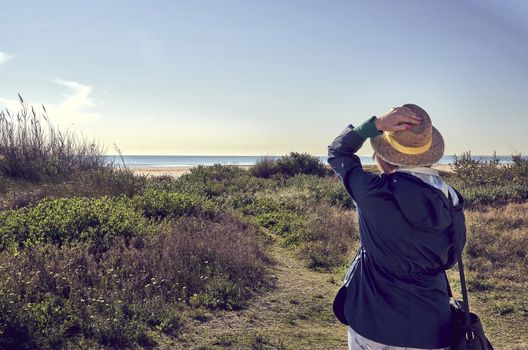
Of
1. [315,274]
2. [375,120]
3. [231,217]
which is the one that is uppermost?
[375,120]

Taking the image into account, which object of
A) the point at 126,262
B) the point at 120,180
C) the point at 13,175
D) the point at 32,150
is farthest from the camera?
the point at 32,150

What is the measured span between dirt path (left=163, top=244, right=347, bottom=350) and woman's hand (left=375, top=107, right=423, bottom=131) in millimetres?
3681

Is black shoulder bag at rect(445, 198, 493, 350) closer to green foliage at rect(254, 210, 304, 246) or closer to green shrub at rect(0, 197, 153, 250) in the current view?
green shrub at rect(0, 197, 153, 250)

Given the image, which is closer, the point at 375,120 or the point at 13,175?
the point at 375,120

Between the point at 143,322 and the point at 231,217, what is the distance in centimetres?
560

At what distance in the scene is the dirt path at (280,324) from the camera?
582 cm

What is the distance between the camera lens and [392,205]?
8.54 ft

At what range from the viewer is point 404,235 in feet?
8.57

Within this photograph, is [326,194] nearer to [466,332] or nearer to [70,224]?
[70,224]

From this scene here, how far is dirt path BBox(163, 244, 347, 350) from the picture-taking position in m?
5.82

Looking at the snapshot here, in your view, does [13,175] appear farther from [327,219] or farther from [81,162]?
[327,219]

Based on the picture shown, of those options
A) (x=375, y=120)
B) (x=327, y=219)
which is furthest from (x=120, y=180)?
(x=375, y=120)

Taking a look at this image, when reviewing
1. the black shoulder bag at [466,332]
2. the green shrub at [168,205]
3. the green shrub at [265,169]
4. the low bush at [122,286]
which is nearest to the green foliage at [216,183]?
the green shrub at [265,169]

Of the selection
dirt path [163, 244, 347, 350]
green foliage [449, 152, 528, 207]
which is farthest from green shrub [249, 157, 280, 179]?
dirt path [163, 244, 347, 350]
